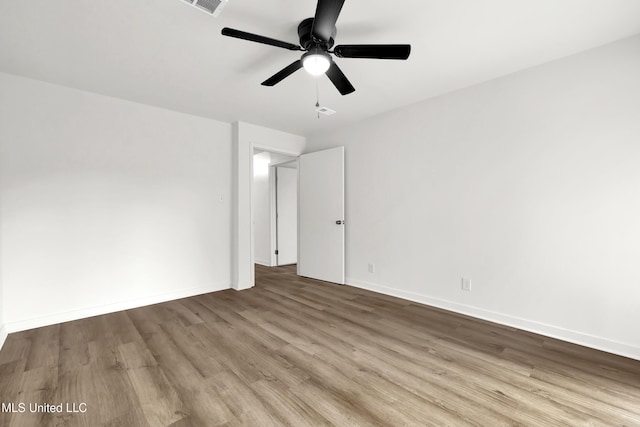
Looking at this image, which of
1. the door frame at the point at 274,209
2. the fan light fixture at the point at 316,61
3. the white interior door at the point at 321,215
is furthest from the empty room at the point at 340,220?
the door frame at the point at 274,209

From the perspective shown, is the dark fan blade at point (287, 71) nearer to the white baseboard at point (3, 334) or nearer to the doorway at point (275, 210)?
the white baseboard at point (3, 334)

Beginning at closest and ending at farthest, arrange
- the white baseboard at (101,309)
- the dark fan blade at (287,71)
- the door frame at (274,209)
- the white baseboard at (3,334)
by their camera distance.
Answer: the dark fan blade at (287,71) → the white baseboard at (3,334) → the white baseboard at (101,309) → the door frame at (274,209)

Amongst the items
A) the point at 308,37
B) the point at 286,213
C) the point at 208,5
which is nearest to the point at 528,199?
the point at 308,37

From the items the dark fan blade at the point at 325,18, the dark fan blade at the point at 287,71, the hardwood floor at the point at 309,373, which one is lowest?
the hardwood floor at the point at 309,373

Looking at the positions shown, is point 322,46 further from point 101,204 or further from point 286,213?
point 286,213

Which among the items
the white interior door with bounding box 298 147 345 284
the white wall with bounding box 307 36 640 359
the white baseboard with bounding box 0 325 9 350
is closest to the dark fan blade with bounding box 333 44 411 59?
the white wall with bounding box 307 36 640 359

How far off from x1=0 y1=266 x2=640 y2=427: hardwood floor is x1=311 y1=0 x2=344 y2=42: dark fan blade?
2244mm

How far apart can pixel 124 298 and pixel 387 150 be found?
375 centimetres

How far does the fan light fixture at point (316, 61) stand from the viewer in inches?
74.2

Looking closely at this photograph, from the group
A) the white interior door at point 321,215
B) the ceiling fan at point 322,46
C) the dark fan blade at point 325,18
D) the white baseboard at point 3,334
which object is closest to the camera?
the dark fan blade at point 325,18

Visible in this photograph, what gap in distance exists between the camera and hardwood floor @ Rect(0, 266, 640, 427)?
1540 millimetres

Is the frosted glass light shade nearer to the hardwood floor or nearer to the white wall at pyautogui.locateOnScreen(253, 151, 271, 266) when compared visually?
the hardwood floor

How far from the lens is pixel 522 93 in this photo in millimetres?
2682

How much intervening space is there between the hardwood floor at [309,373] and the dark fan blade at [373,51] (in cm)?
215
